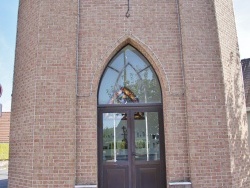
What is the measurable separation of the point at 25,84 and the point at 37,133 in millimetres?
1414

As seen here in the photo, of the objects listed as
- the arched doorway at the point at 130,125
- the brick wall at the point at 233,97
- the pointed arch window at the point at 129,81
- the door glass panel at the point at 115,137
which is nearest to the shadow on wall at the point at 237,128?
the brick wall at the point at 233,97

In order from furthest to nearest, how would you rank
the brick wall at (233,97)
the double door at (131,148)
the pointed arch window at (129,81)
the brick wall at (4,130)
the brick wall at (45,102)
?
the brick wall at (4,130) → the pointed arch window at (129,81) → the brick wall at (233,97) → the double door at (131,148) → the brick wall at (45,102)

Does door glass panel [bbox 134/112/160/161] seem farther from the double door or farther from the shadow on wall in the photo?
the shadow on wall

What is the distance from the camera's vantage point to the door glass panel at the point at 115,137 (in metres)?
6.67

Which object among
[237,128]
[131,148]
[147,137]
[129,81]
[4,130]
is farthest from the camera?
[4,130]

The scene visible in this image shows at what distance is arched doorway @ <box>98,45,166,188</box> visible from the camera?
21.5ft

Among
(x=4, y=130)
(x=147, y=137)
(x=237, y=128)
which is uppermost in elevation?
(x=4, y=130)

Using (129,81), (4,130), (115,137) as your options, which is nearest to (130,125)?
(115,137)

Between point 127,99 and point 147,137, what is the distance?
1.04m

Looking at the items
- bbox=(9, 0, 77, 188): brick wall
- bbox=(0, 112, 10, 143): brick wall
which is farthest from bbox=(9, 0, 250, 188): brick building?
bbox=(0, 112, 10, 143): brick wall

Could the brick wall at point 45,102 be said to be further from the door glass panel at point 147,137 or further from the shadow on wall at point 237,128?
the shadow on wall at point 237,128

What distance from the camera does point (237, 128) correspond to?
696cm

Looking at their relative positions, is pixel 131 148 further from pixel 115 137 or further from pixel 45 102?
pixel 45 102

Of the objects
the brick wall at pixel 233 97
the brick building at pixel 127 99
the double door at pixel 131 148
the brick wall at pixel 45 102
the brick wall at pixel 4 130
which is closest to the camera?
the brick wall at pixel 45 102
